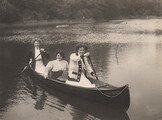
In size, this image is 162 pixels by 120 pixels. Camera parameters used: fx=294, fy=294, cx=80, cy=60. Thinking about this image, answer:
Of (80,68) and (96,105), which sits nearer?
(96,105)

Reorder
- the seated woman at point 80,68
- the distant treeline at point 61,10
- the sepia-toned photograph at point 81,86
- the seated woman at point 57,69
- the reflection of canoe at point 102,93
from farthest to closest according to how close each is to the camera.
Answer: the distant treeline at point 61,10
the seated woman at point 57,69
the seated woman at point 80,68
the sepia-toned photograph at point 81,86
the reflection of canoe at point 102,93

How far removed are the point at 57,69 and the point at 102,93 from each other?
3087 millimetres

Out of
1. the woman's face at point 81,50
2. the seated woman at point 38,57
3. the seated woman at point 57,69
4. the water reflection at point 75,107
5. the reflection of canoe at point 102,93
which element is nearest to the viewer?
the reflection of canoe at point 102,93

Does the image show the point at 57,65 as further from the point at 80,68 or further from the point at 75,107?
the point at 75,107

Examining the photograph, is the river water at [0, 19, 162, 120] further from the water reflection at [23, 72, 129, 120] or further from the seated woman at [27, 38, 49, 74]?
the seated woman at [27, 38, 49, 74]

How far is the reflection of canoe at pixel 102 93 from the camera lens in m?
9.90

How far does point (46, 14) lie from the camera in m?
72.8

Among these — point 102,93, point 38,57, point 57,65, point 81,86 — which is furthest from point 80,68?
point 38,57

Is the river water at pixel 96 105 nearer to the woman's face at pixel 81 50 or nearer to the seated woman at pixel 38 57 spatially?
the seated woman at pixel 38 57

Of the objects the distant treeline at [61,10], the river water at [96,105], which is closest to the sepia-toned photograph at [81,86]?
the river water at [96,105]

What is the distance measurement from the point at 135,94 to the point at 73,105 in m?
2.72

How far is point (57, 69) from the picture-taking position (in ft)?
41.6

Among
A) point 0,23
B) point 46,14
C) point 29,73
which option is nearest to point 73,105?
point 29,73

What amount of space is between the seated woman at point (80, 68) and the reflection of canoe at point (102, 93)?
27 cm
